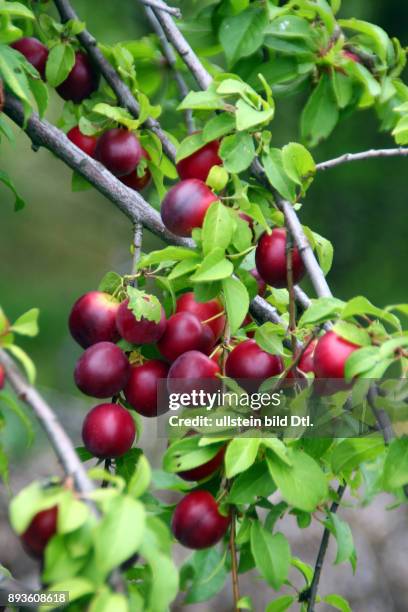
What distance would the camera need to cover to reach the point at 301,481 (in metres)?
0.80

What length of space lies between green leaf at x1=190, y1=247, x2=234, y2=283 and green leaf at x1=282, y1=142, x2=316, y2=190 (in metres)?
0.11

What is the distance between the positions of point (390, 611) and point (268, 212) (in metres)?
1.57

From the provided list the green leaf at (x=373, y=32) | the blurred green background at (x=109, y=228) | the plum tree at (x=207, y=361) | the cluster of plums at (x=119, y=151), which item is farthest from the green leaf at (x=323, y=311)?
the blurred green background at (x=109, y=228)

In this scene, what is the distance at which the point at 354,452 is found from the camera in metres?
0.85

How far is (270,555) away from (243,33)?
0.75 meters

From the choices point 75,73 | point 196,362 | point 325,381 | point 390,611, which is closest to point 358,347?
point 325,381

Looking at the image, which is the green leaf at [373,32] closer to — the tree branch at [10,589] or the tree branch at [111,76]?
the tree branch at [111,76]

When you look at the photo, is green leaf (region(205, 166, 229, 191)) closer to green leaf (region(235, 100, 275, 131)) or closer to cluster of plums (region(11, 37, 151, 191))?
green leaf (region(235, 100, 275, 131))

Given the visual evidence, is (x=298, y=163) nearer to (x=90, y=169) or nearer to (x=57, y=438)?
(x=90, y=169)

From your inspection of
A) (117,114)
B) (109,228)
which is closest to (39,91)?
(117,114)

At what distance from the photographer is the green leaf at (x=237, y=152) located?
883mm

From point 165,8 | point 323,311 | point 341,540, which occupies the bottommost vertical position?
point 341,540

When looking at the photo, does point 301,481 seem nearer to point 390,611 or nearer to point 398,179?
point 390,611

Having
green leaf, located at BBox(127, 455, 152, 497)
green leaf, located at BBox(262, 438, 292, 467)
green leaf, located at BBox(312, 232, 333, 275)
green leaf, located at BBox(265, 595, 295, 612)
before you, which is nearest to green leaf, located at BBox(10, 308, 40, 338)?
green leaf, located at BBox(127, 455, 152, 497)
